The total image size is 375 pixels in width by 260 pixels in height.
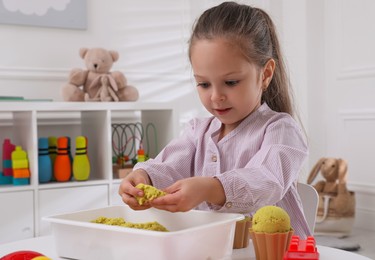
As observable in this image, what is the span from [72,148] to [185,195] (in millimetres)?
2228

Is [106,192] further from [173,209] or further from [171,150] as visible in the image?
[173,209]

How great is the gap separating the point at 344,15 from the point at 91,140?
5.44 feet

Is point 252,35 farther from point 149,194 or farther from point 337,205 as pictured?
point 337,205

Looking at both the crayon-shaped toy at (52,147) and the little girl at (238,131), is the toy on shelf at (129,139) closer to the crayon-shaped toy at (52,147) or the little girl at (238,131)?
the crayon-shaped toy at (52,147)

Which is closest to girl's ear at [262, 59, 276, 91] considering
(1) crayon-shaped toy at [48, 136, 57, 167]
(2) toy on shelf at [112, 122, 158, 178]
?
(1) crayon-shaped toy at [48, 136, 57, 167]

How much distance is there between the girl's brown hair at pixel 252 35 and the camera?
48.3 inches

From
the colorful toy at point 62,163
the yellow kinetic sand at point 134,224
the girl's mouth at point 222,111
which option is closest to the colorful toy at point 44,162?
the colorful toy at point 62,163

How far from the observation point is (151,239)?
801 millimetres

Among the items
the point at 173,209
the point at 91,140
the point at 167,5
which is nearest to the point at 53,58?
the point at 91,140

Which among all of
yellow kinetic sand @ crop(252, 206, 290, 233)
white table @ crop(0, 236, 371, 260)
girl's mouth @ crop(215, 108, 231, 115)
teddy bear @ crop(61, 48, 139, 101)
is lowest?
white table @ crop(0, 236, 371, 260)

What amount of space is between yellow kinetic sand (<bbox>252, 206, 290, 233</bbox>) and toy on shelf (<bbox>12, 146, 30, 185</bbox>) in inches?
71.6

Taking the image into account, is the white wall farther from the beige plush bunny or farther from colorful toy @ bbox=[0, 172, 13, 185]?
colorful toy @ bbox=[0, 172, 13, 185]

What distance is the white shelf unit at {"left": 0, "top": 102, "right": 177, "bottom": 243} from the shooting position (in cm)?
249

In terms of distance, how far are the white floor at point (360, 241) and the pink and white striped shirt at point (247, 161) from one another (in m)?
1.59
